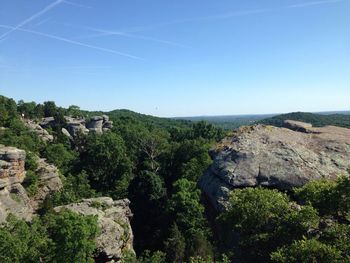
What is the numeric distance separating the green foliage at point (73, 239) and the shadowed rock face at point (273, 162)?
12889mm

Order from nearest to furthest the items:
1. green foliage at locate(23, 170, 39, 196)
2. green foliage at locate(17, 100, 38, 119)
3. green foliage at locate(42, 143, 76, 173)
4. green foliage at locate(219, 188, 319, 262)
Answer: green foliage at locate(219, 188, 319, 262) < green foliage at locate(23, 170, 39, 196) < green foliage at locate(42, 143, 76, 173) < green foliage at locate(17, 100, 38, 119)

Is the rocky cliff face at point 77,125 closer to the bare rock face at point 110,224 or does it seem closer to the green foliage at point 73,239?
the bare rock face at point 110,224

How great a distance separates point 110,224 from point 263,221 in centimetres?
2216

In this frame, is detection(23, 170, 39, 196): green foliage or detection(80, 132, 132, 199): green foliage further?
detection(80, 132, 132, 199): green foliage

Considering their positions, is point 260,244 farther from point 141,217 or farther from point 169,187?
point 169,187

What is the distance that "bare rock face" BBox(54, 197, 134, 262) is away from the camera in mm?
31125

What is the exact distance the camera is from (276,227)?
44.3ft

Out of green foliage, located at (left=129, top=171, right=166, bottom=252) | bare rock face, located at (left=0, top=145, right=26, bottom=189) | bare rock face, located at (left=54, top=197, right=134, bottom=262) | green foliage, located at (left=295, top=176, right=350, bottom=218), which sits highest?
green foliage, located at (left=295, top=176, right=350, bottom=218)

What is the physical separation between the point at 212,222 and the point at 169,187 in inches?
1829

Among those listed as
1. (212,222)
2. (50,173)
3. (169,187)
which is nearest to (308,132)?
(212,222)

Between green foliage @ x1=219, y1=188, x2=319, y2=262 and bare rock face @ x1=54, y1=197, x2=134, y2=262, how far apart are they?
1940cm

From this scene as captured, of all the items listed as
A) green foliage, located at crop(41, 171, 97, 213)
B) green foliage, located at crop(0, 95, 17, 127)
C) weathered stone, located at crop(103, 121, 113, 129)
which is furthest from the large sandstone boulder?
green foliage, located at crop(41, 171, 97, 213)

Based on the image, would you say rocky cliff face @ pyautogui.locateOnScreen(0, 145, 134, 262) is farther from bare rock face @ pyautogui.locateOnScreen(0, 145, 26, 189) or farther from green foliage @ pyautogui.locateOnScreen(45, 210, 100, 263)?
green foliage @ pyautogui.locateOnScreen(45, 210, 100, 263)

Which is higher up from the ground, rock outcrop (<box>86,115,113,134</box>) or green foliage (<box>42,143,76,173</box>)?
rock outcrop (<box>86,115,113,134</box>)
